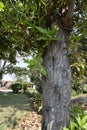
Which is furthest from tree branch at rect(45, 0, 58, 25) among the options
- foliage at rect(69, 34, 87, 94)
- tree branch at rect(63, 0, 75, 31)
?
foliage at rect(69, 34, 87, 94)

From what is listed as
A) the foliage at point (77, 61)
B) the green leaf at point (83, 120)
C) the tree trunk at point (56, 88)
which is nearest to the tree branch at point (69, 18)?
the tree trunk at point (56, 88)

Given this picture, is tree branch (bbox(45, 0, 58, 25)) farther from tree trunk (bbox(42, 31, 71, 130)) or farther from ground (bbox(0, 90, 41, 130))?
ground (bbox(0, 90, 41, 130))

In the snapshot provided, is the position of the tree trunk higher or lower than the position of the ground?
higher

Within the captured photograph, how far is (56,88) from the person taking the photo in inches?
131

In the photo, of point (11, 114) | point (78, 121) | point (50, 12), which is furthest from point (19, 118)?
point (50, 12)

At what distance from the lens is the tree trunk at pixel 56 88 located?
3.31 metres

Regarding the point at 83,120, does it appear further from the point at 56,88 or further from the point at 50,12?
the point at 50,12

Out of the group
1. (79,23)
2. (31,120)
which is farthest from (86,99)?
(79,23)

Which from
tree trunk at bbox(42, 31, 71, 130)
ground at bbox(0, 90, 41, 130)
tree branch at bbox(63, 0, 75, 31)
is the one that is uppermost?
tree branch at bbox(63, 0, 75, 31)

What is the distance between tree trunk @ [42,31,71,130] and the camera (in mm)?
3314

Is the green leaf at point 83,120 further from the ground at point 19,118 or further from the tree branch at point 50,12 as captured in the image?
the ground at point 19,118

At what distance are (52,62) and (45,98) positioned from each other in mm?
524

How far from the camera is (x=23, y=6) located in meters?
3.36

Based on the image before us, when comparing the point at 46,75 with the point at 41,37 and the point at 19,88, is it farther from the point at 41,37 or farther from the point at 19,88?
the point at 19,88
